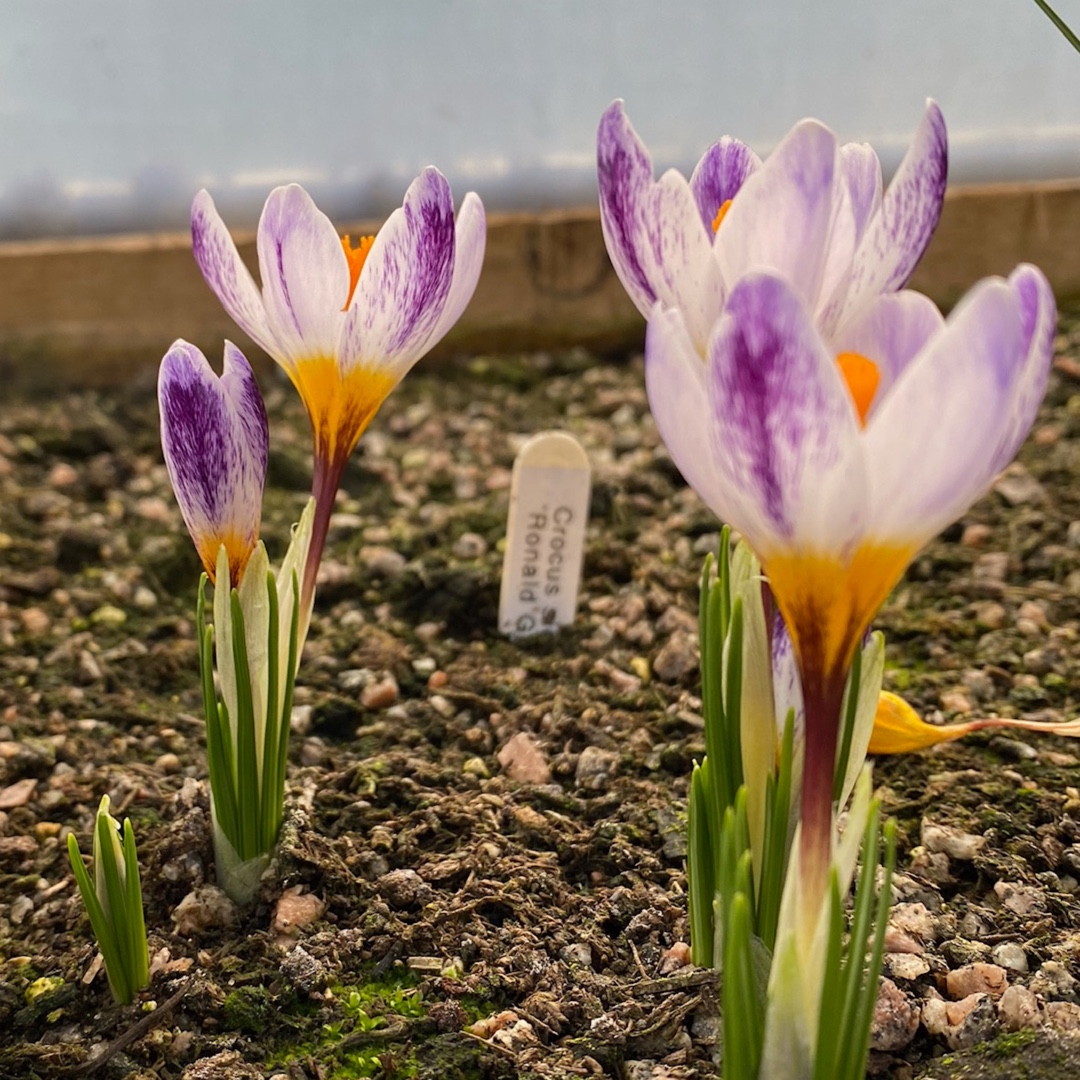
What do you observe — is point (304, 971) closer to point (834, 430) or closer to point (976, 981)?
point (976, 981)

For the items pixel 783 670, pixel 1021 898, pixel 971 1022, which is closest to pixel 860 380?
pixel 783 670

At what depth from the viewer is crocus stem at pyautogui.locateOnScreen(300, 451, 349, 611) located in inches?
39.2

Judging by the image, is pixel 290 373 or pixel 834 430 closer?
pixel 834 430

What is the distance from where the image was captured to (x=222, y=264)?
0.96m

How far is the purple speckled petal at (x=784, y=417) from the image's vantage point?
1.84 feet

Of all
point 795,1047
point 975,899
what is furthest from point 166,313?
point 795,1047

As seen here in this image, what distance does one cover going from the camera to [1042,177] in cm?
242

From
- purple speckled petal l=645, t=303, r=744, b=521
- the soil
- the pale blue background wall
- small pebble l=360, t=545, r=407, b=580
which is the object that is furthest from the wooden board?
purple speckled petal l=645, t=303, r=744, b=521

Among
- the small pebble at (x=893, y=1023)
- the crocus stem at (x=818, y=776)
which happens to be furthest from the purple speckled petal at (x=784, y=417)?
the small pebble at (x=893, y=1023)

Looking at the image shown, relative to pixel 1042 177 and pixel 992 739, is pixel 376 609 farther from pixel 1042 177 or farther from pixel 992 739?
pixel 1042 177

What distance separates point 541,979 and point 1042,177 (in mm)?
2002

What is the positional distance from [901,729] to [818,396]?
2.13 feet

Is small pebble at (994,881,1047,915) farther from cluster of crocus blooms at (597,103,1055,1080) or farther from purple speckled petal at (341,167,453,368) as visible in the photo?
purple speckled petal at (341,167,453,368)

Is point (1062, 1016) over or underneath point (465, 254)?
underneath
